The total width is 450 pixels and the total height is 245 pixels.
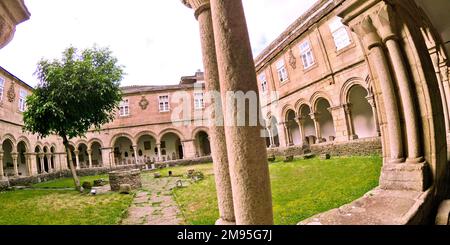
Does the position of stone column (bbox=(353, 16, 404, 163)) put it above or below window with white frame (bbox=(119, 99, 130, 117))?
below

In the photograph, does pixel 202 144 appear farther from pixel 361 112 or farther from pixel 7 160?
pixel 361 112

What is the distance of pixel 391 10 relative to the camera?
9.70ft

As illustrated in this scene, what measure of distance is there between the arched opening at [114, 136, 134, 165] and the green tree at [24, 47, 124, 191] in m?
14.3

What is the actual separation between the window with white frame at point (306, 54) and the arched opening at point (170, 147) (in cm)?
1581

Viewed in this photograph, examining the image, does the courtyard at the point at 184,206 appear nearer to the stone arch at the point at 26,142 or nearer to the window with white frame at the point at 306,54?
the window with white frame at the point at 306,54

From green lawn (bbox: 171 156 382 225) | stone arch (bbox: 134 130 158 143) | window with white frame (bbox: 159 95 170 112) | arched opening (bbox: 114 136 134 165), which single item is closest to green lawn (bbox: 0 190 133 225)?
green lawn (bbox: 171 156 382 225)

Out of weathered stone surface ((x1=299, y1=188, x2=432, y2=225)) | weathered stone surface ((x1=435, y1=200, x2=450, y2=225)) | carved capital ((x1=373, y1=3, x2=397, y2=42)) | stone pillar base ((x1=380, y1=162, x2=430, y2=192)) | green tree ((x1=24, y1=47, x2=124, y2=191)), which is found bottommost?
weathered stone surface ((x1=435, y1=200, x2=450, y2=225))

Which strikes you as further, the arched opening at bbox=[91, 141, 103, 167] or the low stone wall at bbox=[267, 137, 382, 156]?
the arched opening at bbox=[91, 141, 103, 167]

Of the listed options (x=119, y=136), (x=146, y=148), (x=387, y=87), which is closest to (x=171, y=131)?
(x=146, y=148)

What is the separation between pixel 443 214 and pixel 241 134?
249 cm

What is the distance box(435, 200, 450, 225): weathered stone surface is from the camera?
2.51 m

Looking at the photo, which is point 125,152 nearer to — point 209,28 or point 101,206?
point 101,206

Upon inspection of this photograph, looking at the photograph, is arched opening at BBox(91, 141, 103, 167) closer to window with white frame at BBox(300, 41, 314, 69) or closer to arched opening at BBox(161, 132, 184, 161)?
arched opening at BBox(161, 132, 184, 161)
